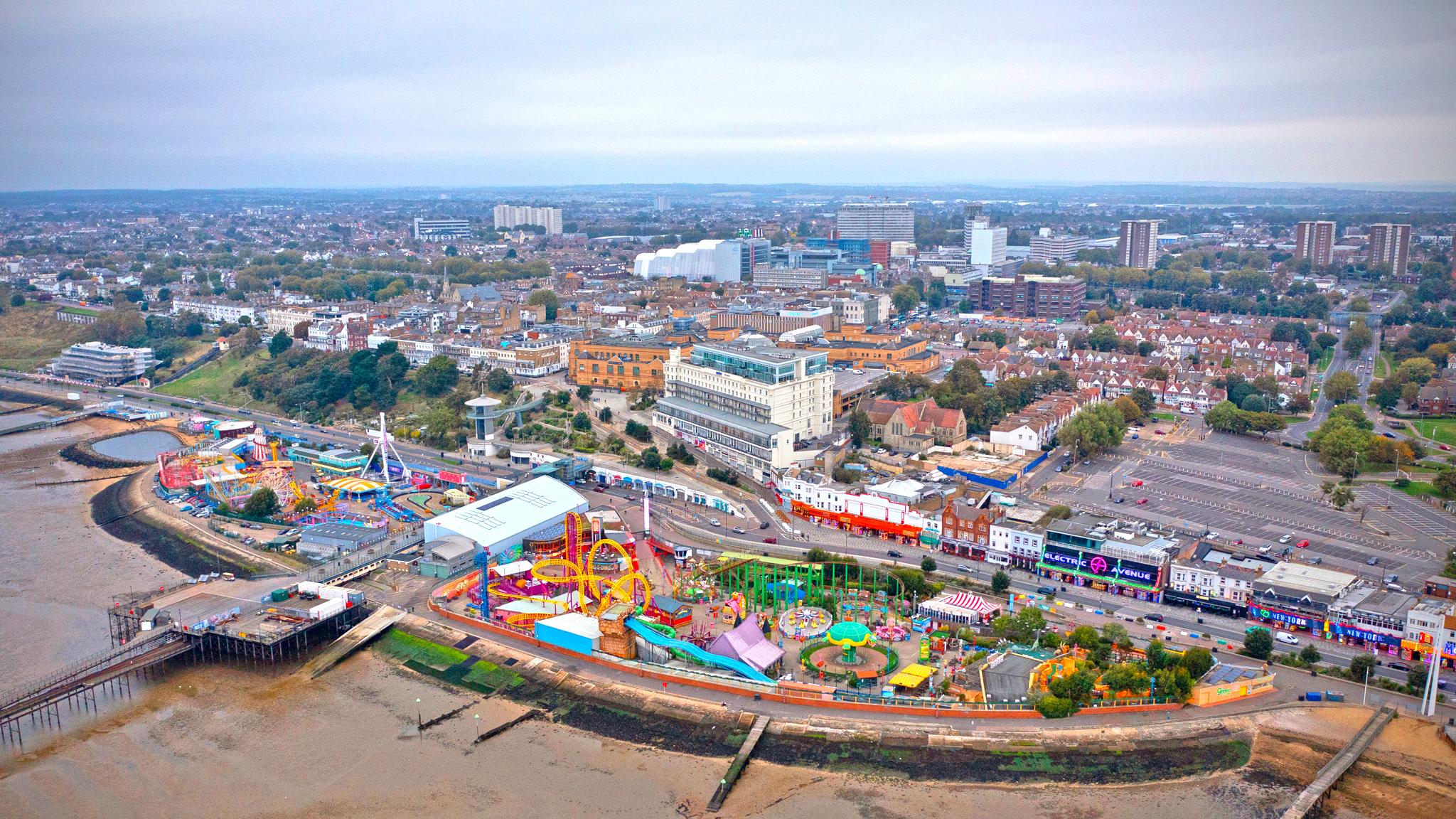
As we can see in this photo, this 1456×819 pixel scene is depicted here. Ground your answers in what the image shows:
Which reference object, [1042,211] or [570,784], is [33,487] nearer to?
[570,784]

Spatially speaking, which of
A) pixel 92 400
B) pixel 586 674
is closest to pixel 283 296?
pixel 92 400

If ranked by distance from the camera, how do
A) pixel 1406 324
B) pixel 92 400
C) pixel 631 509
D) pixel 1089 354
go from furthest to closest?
pixel 1406 324
pixel 1089 354
pixel 92 400
pixel 631 509

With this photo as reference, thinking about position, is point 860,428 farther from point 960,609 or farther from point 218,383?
point 218,383

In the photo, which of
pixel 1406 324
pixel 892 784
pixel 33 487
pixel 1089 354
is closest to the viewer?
→ pixel 892 784

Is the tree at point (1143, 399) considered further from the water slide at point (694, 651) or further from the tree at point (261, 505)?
the tree at point (261, 505)

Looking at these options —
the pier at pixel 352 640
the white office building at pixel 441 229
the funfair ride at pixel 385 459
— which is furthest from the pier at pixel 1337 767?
the white office building at pixel 441 229
